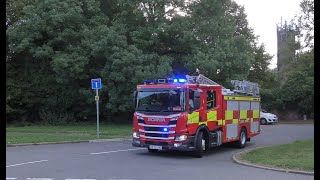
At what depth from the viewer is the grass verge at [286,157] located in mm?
13312

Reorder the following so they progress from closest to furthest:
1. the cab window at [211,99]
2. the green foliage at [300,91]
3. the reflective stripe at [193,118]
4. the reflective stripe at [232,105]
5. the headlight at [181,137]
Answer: the headlight at [181,137], the reflective stripe at [193,118], the cab window at [211,99], the reflective stripe at [232,105], the green foliage at [300,91]

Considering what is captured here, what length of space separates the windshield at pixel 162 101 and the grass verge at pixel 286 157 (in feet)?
9.82

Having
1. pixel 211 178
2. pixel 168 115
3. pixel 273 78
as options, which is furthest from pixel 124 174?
pixel 273 78

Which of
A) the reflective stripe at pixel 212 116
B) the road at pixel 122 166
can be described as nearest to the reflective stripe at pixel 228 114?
the reflective stripe at pixel 212 116

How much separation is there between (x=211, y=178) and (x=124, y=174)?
2.34 meters

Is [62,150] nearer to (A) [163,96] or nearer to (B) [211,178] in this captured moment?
(A) [163,96]

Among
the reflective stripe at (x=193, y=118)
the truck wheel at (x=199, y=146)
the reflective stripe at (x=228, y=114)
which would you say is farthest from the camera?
the reflective stripe at (x=228, y=114)

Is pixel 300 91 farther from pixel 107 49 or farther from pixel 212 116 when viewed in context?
pixel 212 116

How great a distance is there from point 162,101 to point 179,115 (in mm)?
910

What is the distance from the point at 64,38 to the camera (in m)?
34.7

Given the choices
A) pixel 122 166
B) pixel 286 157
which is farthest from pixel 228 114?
pixel 122 166

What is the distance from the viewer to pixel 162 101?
16500mm

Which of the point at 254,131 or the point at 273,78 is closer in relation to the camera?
the point at 254,131

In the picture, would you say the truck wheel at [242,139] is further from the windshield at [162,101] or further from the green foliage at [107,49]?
the green foliage at [107,49]
